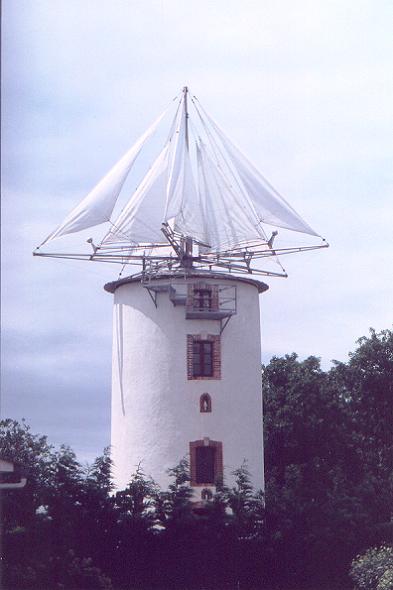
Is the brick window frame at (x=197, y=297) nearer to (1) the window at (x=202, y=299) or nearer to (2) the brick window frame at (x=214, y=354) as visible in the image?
(1) the window at (x=202, y=299)

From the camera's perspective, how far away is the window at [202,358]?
116 ft

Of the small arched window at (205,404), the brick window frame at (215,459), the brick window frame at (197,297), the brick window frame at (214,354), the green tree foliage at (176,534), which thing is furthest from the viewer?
the brick window frame at (197,297)

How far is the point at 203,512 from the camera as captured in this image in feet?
106

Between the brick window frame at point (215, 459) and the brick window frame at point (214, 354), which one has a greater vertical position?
the brick window frame at point (214, 354)

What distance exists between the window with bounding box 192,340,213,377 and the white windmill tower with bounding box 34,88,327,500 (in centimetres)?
3

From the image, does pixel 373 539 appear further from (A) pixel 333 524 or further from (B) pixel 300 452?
(B) pixel 300 452

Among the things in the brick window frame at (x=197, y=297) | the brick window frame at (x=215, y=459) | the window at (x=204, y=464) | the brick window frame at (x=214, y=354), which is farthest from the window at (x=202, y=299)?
the window at (x=204, y=464)

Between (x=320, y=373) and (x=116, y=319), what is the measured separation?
49.9 ft

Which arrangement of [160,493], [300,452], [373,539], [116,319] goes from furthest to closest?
[300,452]
[116,319]
[373,539]
[160,493]

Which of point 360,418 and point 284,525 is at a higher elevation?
point 360,418

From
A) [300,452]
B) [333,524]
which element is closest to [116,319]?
[333,524]

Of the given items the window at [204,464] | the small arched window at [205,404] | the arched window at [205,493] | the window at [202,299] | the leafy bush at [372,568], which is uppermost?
the window at [202,299]

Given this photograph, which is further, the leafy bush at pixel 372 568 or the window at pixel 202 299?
the window at pixel 202 299

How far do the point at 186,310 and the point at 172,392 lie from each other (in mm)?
2695
